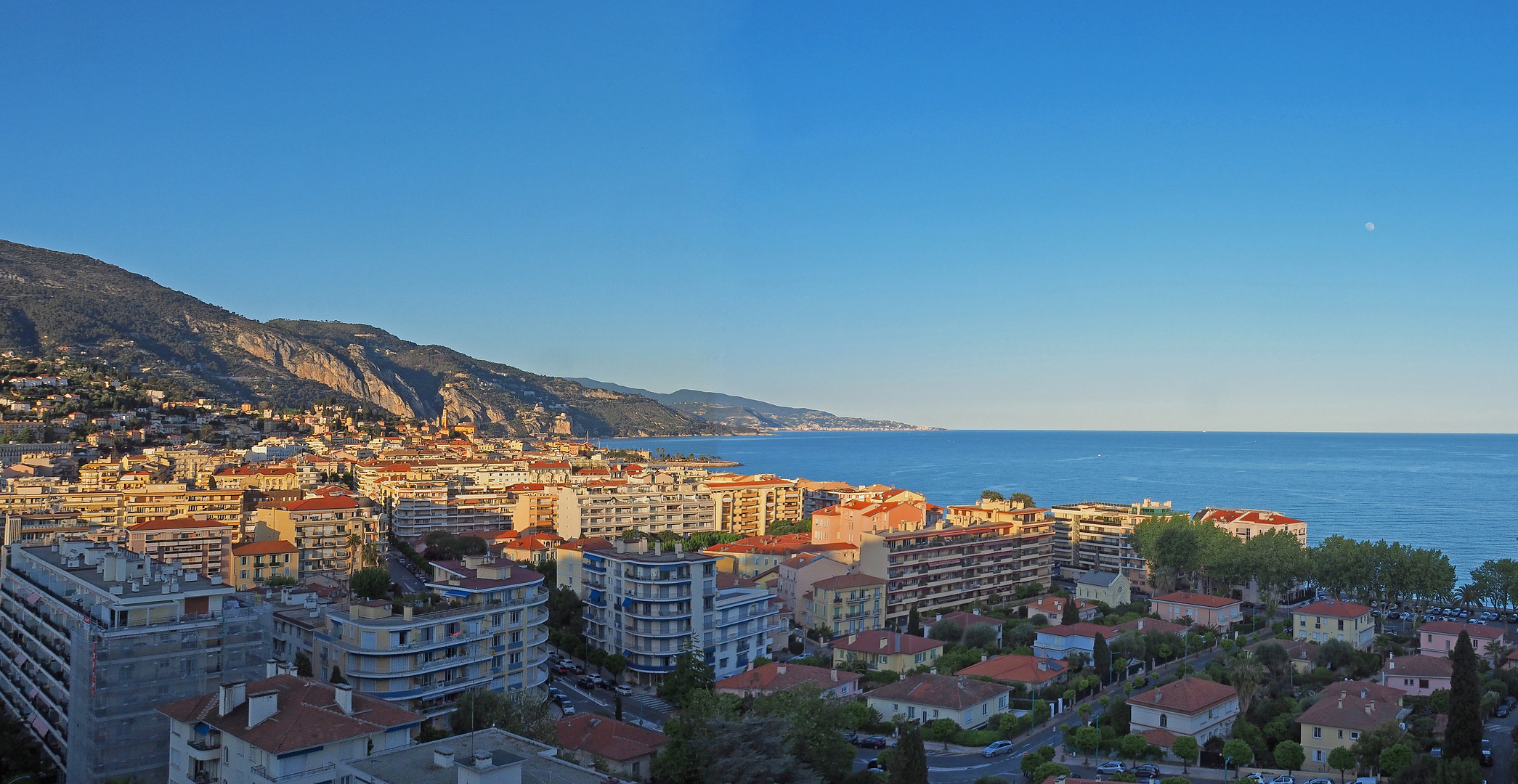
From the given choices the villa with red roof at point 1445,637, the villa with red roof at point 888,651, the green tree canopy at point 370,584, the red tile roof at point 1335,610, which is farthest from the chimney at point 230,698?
the red tile roof at point 1335,610

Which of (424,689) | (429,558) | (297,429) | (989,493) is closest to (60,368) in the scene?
(297,429)

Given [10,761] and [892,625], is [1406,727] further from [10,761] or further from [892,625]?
[10,761]

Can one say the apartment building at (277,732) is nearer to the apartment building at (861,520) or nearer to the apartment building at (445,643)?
the apartment building at (445,643)

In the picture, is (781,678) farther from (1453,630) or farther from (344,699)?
(1453,630)

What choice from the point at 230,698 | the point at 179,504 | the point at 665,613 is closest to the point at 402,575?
the point at 179,504

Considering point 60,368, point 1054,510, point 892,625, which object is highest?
point 60,368

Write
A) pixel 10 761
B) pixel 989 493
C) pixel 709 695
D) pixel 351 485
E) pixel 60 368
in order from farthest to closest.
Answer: pixel 60 368
pixel 351 485
pixel 989 493
pixel 709 695
pixel 10 761
